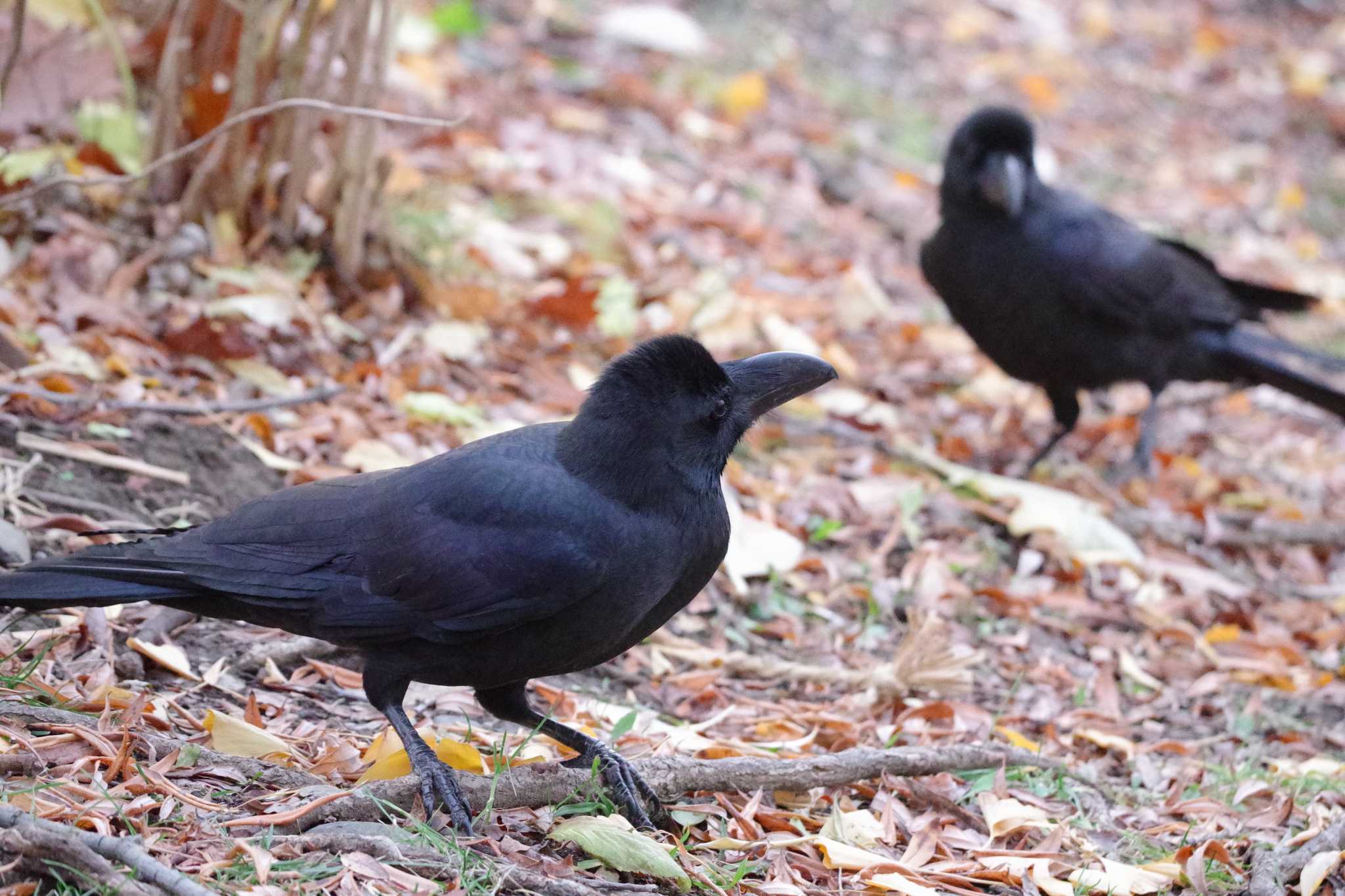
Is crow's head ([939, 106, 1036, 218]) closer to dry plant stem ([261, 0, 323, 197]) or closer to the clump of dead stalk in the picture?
the clump of dead stalk

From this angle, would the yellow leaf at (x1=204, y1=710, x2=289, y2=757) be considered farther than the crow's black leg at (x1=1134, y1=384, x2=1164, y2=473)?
No

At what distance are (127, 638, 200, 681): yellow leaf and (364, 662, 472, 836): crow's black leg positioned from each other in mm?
600

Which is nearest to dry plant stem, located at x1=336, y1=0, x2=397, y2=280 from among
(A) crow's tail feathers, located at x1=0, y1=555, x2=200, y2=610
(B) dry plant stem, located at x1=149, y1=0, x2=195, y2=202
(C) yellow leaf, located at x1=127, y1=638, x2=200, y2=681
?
(B) dry plant stem, located at x1=149, y1=0, x2=195, y2=202

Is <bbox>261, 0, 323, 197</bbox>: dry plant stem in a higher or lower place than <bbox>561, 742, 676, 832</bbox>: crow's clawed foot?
higher

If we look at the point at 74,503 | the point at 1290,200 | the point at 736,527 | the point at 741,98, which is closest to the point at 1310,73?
the point at 1290,200

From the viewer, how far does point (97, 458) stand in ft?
13.2

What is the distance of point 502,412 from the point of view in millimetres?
5125

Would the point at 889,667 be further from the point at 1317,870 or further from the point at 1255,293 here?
the point at 1255,293

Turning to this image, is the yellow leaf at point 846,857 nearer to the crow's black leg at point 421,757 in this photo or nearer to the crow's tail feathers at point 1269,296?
the crow's black leg at point 421,757

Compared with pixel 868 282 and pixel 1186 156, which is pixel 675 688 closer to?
pixel 868 282

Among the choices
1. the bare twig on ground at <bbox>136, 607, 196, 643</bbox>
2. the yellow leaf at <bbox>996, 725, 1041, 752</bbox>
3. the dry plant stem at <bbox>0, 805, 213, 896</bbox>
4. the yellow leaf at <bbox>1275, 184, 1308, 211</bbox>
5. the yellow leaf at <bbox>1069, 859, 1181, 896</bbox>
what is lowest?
the yellow leaf at <bbox>996, 725, 1041, 752</bbox>

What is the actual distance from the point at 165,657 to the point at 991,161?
4.43 m

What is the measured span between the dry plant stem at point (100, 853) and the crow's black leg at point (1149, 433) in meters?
5.14

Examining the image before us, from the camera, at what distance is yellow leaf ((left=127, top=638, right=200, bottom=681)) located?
3.42 metres
